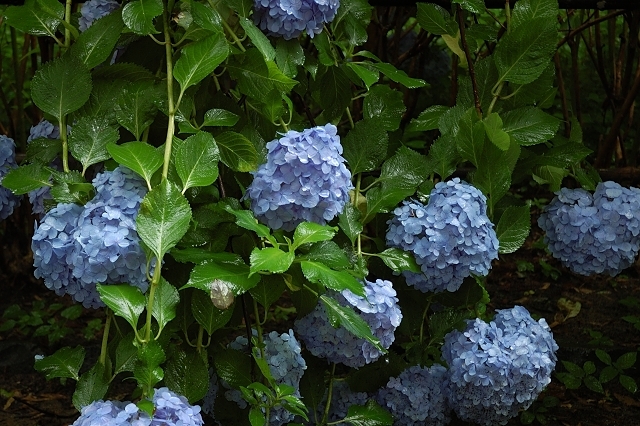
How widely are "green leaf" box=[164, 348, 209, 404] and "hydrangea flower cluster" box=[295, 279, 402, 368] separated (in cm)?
20

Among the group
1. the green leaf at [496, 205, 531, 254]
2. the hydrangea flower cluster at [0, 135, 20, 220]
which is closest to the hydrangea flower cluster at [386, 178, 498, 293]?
the green leaf at [496, 205, 531, 254]

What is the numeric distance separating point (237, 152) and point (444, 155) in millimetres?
407

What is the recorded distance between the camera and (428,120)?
1535mm

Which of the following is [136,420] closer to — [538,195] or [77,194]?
[77,194]

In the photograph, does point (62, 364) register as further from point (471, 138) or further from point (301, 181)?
point (471, 138)

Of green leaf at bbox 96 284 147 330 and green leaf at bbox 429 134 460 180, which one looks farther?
green leaf at bbox 429 134 460 180

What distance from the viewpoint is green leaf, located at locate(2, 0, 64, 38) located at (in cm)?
127

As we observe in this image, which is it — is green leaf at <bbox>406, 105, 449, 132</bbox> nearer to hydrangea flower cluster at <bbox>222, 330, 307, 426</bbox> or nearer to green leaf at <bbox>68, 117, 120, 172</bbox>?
hydrangea flower cluster at <bbox>222, 330, 307, 426</bbox>

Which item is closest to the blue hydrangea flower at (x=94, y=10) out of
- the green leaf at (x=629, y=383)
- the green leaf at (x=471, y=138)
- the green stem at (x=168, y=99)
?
the green stem at (x=168, y=99)

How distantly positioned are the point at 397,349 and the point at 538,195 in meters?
1.51

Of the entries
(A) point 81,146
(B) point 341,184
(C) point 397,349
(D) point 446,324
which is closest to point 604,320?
(C) point 397,349

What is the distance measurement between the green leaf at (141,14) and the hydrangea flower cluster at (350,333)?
0.47 m

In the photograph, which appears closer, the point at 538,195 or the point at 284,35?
the point at 284,35

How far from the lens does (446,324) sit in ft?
5.08
